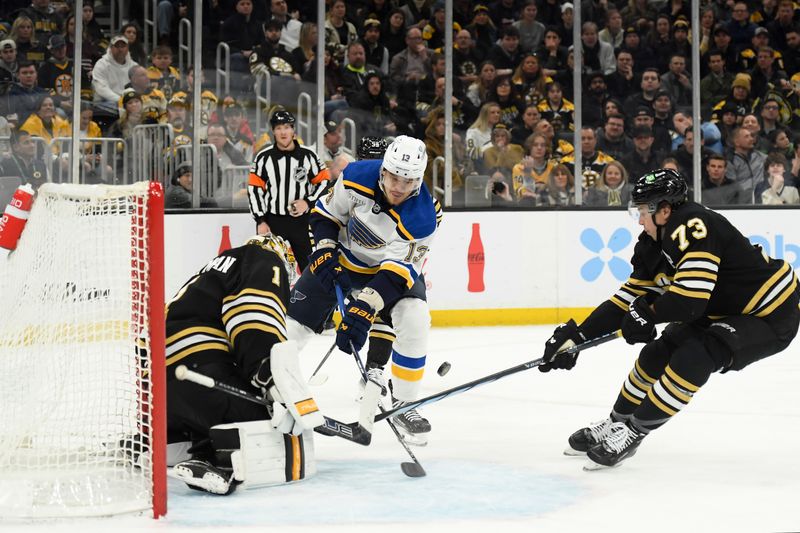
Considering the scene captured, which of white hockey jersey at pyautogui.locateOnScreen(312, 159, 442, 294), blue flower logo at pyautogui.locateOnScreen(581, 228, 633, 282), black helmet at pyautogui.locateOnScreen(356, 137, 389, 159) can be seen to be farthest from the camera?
blue flower logo at pyautogui.locateOnScreen(581, 228, 633, 282)

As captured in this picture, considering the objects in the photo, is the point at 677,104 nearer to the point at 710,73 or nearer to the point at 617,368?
the point at 710,73

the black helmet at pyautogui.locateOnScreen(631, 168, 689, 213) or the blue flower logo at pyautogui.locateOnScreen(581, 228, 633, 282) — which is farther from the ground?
the black helmet at pyautogui.locateOnScreen(631, 168, 689, 213)

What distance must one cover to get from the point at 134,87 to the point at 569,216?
2633 mm

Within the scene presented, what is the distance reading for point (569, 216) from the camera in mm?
6965

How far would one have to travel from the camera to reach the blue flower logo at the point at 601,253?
696cm

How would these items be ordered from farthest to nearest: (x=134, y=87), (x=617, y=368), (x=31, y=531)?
(x=134, y=87) → (x=617, y=368) → (x=31, y=531)

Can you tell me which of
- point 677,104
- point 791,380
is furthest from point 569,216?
point 791,380

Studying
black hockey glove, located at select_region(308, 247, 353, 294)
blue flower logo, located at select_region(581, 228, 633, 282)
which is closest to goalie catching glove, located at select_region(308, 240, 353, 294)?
black hockey glove, located at select_region(308, 247, 353, 294)

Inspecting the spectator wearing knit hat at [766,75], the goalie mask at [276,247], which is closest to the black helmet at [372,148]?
the goalie mask at [276,247]

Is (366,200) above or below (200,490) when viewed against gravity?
above

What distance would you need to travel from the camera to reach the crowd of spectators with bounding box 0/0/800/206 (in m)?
6.53

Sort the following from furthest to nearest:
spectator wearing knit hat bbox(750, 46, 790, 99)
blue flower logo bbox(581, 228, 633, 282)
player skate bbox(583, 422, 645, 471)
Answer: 1. spectator wearing knit hat bbox(750, 46, 790, 99)
2. blue flower logo bbox(581, 228, 633, 282)
3. player skate bbox(583, 422, 645, 471)

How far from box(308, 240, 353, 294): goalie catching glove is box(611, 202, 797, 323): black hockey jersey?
896 mm

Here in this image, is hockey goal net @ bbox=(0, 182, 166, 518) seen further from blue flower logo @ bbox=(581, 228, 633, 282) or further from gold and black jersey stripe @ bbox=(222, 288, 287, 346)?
blue flower logo @ bbox=(581, 228, 633, 282)
